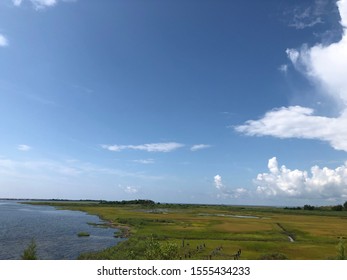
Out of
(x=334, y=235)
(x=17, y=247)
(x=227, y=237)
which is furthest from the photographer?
(x=334, y=235)

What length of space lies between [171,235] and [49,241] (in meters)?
27.6

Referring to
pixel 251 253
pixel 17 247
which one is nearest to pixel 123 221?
pixel 17 247

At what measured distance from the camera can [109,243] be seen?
70500 mm

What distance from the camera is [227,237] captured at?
7950cm
